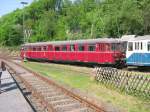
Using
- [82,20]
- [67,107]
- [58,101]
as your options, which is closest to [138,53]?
[58,101]

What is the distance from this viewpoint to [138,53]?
32531 mm

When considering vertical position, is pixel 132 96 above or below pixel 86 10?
below

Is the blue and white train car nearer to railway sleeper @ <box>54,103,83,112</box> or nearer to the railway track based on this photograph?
the railway track

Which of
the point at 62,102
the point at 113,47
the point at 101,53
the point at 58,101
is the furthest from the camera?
the point at 101,53

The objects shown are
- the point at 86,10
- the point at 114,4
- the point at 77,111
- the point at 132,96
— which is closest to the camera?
the point at 77,111

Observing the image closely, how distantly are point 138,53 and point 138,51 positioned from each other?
170mm

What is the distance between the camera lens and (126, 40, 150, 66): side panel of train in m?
31.4

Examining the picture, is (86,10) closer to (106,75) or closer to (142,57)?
(142,57)

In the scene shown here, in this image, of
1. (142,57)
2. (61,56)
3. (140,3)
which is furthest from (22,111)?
(140,3)

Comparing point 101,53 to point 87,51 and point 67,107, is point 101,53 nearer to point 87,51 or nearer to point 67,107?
point 87,51

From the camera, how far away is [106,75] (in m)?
23.1

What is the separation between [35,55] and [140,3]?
17.6 m

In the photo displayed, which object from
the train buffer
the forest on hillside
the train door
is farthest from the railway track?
the forest on hillside

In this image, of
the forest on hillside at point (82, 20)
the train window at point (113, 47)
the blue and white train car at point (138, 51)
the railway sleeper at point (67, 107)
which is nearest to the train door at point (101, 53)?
the train window at point (113, 47)
